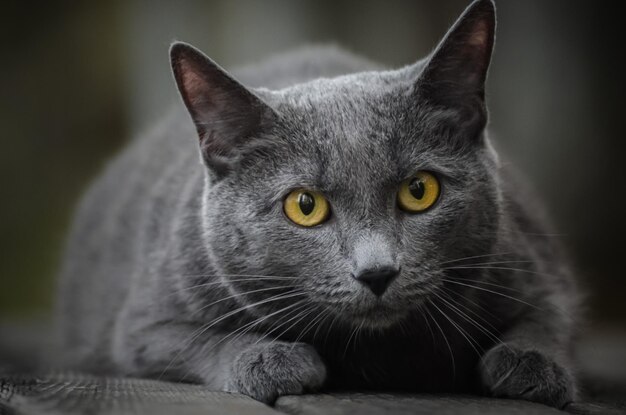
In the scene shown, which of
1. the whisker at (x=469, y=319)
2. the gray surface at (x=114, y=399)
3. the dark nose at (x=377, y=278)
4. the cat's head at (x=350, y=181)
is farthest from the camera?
the whisker at (x=469, y=319)

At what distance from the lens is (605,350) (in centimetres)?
286

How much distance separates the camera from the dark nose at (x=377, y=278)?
1.52m

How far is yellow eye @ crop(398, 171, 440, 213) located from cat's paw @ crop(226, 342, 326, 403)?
370 millimetres

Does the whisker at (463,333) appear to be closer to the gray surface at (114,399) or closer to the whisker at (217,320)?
the whisker at (217,320)

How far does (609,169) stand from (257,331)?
117 inches

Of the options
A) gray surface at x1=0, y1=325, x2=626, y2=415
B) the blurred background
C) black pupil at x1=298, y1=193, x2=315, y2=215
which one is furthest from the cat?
the blurred background

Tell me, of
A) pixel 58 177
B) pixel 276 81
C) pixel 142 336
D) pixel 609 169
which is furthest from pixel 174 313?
pixel 58 177

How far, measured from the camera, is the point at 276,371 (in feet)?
5.34

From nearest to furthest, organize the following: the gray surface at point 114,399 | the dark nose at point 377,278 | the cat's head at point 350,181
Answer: the gray surface at point 114,399 → the dark nose at point 377,278 → the cat's head at point 350,181

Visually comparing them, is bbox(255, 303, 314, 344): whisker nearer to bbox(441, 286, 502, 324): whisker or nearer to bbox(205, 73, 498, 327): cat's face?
bbox(205, 73, 498, 327): cat's face

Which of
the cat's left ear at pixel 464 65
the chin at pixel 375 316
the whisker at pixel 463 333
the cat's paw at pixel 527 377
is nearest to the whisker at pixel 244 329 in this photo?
the chin at pixel 375 316

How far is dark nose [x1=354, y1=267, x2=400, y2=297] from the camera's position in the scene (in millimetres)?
1517

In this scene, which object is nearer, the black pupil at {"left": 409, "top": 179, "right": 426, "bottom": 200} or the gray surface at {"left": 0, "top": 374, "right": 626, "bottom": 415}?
the gray surface at {"left": 0, "top": 374, "right": 626, "bottom": 415}

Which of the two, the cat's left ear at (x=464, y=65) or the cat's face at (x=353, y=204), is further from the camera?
the cat's left ear at (x=464, y=65)
